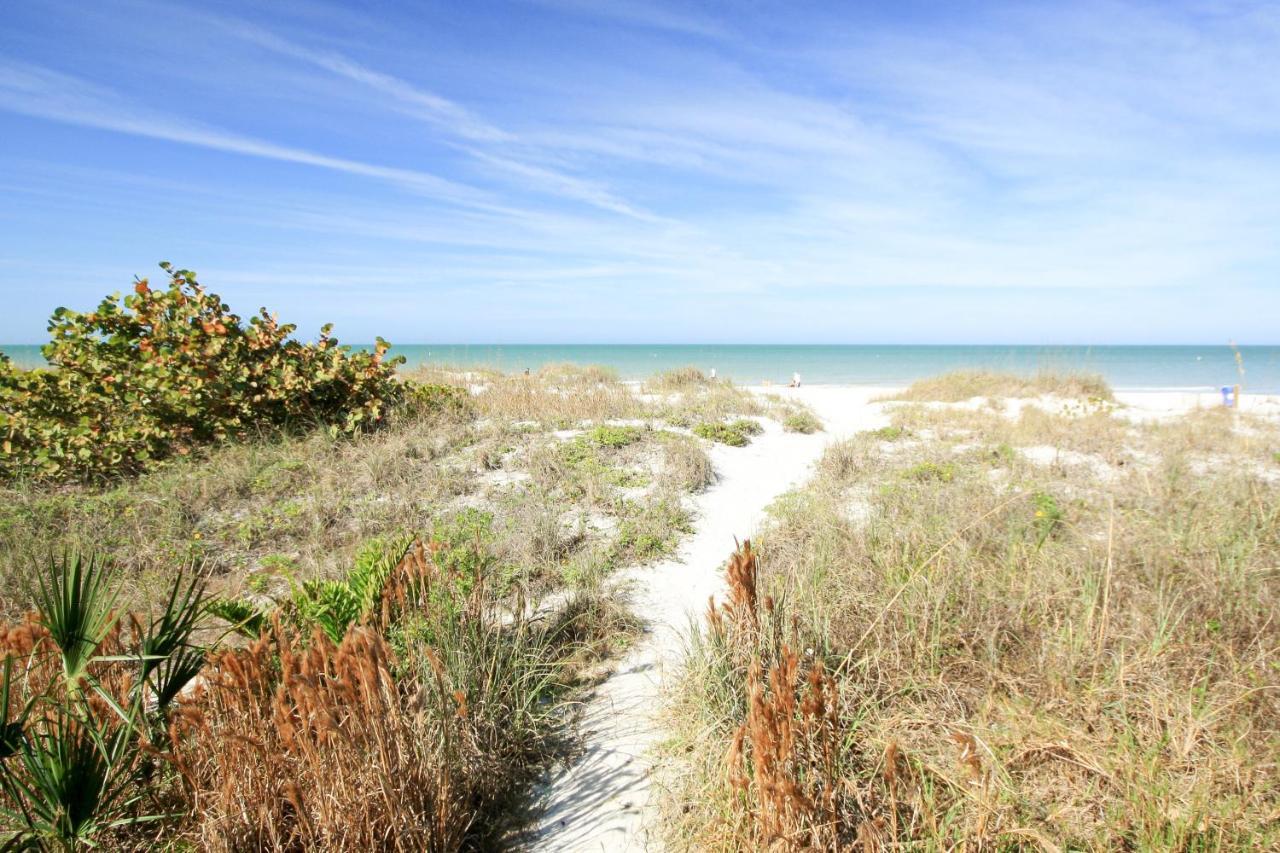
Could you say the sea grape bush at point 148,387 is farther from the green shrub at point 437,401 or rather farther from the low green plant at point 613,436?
the low green plant at point 613,436

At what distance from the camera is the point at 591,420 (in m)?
9.50

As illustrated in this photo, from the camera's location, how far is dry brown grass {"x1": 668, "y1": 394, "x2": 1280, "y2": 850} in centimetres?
193

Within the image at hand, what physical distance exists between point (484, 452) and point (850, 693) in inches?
225

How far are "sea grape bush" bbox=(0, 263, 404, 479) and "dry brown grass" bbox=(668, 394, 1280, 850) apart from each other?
21.6ft

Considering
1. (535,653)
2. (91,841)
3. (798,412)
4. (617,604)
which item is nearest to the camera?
(91,841)

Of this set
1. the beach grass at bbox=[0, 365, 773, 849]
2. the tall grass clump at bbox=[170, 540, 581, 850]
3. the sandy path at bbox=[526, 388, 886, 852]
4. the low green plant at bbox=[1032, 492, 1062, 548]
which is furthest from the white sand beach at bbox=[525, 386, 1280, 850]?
the low green plant at bbox=[1032, 492, 1062, 548]

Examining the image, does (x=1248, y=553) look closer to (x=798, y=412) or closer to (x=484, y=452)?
(x=484, y=452)

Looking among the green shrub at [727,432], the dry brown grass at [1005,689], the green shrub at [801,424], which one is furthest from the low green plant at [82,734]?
the green shrub at [801,424]

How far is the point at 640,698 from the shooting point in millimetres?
3350

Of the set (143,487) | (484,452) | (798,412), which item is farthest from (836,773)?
(798,412)

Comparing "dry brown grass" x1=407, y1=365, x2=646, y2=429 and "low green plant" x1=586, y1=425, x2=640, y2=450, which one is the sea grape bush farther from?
"low green plant" x1=586, y1=425, x2=640, y2=450

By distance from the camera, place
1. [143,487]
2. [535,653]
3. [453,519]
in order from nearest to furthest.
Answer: [535,653] < [453,519] < [143,487]

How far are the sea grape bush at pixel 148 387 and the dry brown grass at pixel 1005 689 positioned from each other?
6586 millimetres

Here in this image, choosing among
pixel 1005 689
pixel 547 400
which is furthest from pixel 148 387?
pixel 1005 689
